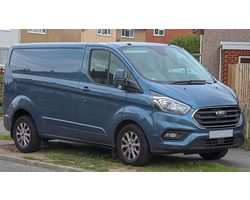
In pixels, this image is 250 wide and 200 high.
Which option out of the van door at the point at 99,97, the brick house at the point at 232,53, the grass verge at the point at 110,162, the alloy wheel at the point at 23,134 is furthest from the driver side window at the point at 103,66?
the brick house at the point at 232,53

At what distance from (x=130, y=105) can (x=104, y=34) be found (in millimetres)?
51878

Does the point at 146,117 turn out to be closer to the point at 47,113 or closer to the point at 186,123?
the point at 186,123

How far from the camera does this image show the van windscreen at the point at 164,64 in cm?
1009

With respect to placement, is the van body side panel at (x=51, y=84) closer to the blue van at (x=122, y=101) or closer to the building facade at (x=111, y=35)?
the blue van at (x=122, y=101)

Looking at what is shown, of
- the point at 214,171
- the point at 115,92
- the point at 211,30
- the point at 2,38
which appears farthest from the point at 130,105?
the point at 2,38

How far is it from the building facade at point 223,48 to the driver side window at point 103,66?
12.4 meters

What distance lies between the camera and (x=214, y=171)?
9.42 m

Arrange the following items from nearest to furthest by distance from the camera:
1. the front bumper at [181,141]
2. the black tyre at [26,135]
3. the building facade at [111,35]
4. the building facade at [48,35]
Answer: the front bumper at [181,141], the black tyre at [26,135], the building facade at [48,35], the building facade at [111,35]

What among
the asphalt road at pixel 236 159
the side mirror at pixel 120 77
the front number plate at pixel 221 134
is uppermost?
the side mirror at pixel 120 77

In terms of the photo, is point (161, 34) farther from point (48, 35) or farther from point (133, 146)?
point (133, 146)

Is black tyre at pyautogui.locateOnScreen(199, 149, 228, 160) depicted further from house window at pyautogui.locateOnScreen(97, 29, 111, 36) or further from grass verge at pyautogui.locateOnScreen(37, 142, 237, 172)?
house window at pyautogui.locateOnScreen(97, 29, 111, 36)

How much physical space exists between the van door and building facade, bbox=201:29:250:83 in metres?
12.4

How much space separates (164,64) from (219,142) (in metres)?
1.77

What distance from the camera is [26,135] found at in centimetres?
1194
